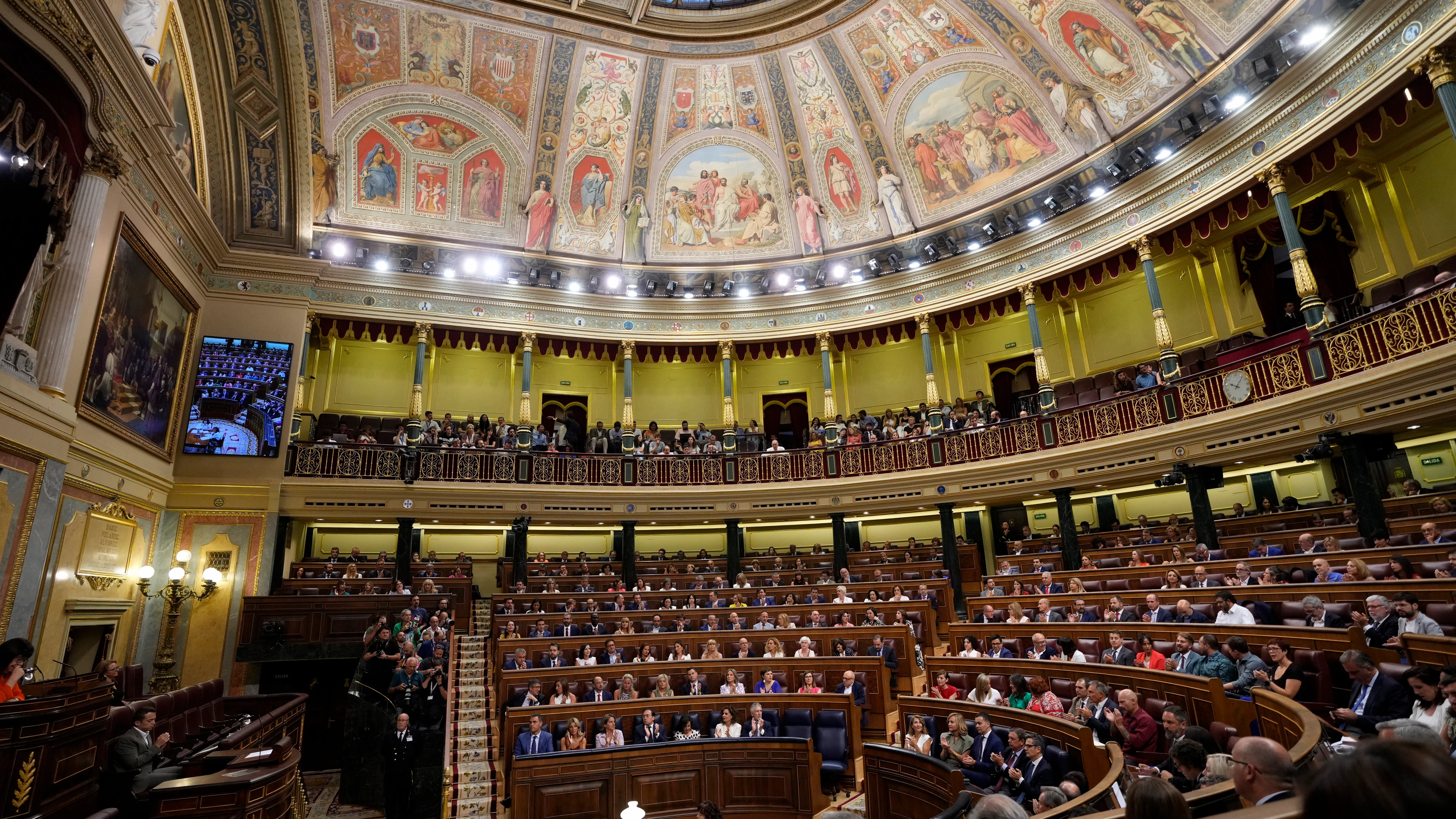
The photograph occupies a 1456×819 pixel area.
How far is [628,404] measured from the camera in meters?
18.8

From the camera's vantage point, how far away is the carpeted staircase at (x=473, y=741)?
7.82 metres

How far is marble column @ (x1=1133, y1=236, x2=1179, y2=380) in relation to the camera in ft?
44.3

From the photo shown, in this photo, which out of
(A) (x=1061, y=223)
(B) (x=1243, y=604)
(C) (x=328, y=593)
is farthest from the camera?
(A) (x=1061, y=223)

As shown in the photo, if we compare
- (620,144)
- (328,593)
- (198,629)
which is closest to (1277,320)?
(620,144)

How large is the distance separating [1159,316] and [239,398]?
17.8 meters

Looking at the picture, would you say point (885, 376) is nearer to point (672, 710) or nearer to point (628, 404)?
point (628, 404)

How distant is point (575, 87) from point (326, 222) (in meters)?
6.73

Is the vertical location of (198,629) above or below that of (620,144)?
below

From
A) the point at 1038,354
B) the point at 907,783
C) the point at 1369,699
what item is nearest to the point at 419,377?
the point at 1038,354

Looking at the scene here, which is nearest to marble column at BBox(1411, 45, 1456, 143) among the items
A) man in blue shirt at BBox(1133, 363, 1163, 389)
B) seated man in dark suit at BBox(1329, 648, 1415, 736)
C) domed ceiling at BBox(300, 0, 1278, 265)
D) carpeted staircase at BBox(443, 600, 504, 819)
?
domed ceiling at BBox(300, 0, 1278, 265)

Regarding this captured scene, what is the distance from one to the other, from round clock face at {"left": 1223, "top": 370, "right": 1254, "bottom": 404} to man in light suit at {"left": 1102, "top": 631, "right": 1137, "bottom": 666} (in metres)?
5.59

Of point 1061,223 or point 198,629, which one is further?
point 1061,223

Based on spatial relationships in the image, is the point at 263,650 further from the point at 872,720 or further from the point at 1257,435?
the point at 1257,435

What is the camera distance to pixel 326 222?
17.1 m
